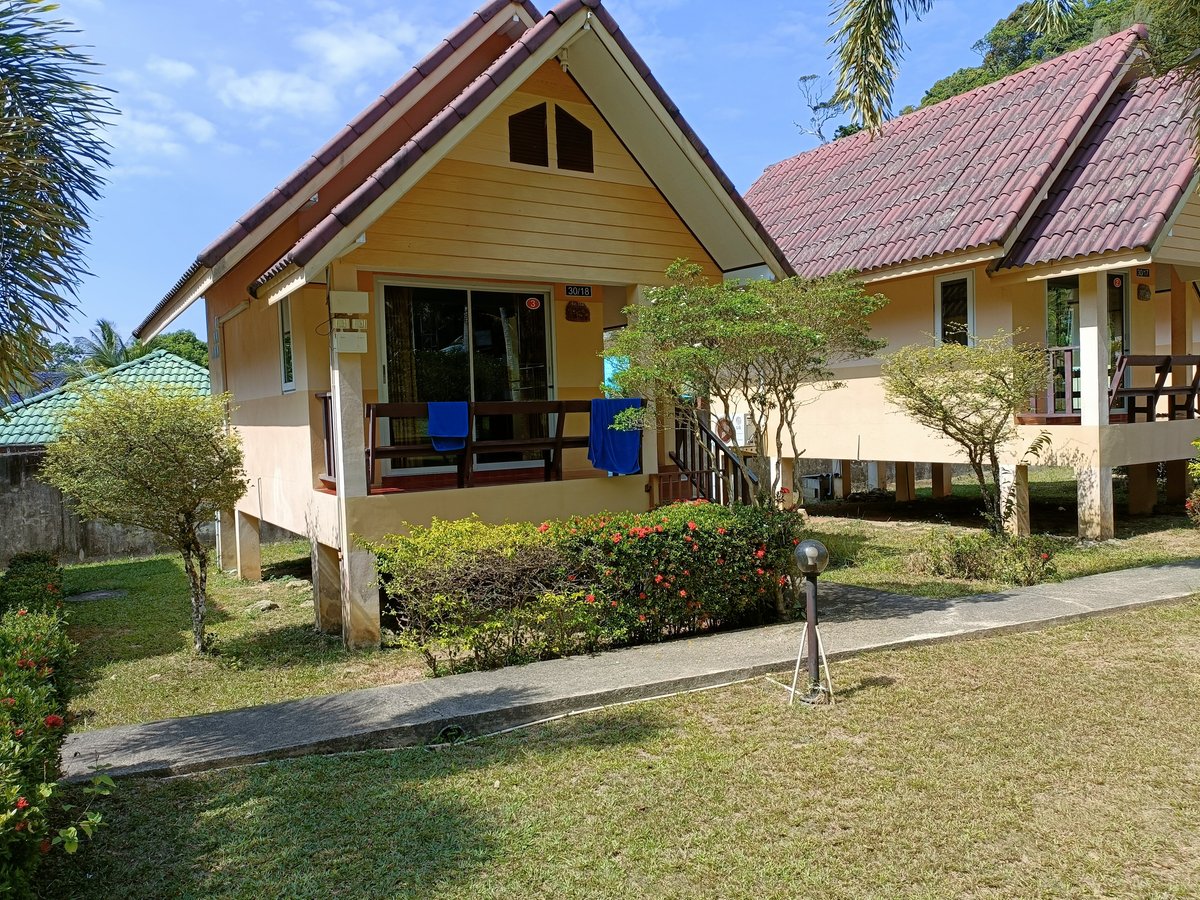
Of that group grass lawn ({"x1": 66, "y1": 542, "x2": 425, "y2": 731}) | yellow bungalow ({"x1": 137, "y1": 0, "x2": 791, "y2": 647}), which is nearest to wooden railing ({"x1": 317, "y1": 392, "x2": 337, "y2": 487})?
yellow bungalow ({"x1": 137, "y1": 0, "x2": 791, "y2": 647})

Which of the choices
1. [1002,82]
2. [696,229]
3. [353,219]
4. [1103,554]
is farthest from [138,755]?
[1002,82]

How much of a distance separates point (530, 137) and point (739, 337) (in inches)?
157

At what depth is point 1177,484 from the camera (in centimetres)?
1741

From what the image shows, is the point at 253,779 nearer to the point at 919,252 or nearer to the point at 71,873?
the point at 71,873

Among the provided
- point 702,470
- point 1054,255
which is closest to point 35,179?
point 702,470

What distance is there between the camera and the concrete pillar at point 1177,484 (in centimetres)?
1719

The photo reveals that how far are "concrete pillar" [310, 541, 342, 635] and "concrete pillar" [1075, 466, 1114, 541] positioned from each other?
35.9 feet

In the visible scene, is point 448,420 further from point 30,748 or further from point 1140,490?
point 1140,490

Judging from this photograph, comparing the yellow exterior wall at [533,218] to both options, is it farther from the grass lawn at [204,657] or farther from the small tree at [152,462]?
the grass lawn at [204,657]

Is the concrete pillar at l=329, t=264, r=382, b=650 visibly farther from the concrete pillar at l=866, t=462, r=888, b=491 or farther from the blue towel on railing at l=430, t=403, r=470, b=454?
the concrete pillar at l=866, t=462, r=888, b=491

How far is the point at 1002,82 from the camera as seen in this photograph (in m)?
17.5

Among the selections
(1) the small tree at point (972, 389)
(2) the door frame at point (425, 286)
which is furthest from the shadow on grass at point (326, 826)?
(1) the small tree at point (972, 389)

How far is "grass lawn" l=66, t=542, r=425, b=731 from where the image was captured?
7891 mm

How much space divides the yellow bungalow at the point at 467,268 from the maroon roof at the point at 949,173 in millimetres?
5163
